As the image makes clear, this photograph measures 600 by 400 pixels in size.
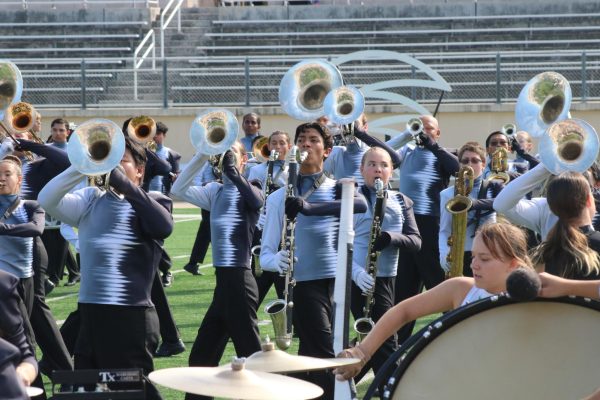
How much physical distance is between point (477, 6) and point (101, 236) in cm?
2012

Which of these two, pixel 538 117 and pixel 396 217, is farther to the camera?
pixel 538 117

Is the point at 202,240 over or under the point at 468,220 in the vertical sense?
under

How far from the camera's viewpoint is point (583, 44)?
75.2 ft

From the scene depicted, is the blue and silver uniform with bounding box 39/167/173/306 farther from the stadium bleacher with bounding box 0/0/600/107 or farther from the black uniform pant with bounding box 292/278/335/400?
the stadium bleacher with bounding box 0/0/600/107

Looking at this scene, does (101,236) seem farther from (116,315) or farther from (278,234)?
(278,234)

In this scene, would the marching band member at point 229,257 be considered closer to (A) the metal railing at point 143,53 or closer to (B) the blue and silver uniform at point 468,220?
(B) the blue and silver uniform at point 468,220

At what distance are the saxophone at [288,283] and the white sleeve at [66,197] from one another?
107 centimetres

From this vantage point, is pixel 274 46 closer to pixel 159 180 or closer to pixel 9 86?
pixel 159 180

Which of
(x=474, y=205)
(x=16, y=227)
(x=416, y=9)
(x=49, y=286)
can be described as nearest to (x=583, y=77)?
(x=416, y=9)

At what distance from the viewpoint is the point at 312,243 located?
6.21m

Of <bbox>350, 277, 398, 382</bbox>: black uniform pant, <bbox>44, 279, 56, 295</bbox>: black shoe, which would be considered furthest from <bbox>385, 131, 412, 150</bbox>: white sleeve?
<bbox>44, 279, 56, 295</bbox>: black shoe

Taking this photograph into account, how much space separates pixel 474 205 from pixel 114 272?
334 centimetres

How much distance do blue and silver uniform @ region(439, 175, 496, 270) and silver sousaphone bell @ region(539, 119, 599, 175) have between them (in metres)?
1.88

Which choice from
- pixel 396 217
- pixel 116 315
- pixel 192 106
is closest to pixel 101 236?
pixel 116 315
